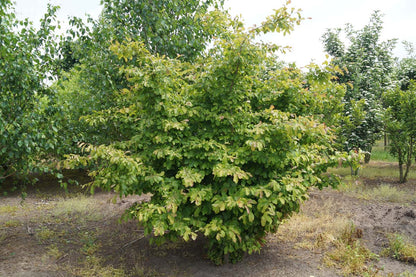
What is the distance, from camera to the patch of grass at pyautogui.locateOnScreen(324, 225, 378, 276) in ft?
13.9

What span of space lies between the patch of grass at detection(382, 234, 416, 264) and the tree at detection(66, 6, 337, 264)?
4.72 feet

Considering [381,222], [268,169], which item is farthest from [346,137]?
[268,169]

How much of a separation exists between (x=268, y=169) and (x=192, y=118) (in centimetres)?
115

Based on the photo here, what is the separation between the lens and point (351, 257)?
14.5 ft

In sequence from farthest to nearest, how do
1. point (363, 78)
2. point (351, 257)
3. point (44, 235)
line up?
point (363, 78) → point (44, 235) → point (351, 257)

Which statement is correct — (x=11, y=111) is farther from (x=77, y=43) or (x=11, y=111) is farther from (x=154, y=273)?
(x=154, y=273)

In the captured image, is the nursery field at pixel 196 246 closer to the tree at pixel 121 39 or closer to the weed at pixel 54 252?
the weed at pixel 54 252

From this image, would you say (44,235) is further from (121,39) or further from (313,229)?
(313,229)

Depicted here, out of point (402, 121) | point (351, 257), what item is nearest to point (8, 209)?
point (351, 257)

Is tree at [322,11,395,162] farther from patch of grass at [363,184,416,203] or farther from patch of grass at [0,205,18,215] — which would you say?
patch of grass at [0,205,18,215]

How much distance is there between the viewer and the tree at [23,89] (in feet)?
13.9

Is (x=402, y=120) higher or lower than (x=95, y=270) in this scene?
higher

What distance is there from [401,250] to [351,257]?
87cm

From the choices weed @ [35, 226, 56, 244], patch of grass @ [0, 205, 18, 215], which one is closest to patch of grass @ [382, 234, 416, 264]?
weed @ [35, 226, 56, 244]
